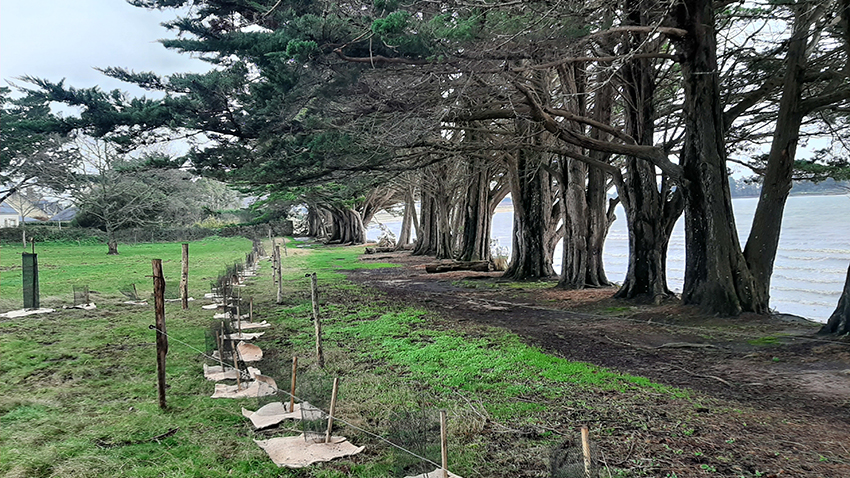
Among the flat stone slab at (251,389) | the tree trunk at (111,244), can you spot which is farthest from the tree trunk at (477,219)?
the flat stone slab at (251,389)

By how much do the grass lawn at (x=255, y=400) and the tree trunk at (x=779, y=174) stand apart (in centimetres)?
423

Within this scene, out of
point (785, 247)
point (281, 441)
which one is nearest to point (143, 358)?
point (281, 441)

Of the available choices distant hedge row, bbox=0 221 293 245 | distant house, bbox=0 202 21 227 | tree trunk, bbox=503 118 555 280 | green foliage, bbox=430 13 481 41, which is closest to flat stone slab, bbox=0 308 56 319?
green foliage, bbox=430 13 481 41

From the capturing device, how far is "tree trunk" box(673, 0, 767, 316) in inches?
306

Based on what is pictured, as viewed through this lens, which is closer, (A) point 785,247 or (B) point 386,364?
(B) point 386,364

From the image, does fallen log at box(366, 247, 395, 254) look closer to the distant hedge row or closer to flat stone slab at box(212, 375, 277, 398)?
the distant hedge row

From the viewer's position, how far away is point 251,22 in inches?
332

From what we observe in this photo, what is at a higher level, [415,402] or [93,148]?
[93,148]

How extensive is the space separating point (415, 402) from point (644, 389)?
7.28 feet

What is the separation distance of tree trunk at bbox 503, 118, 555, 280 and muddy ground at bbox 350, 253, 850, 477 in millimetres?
4010

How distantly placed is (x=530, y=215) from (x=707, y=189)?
626cm

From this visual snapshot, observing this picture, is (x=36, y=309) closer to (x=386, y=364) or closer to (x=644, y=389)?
(x=386, y=364)

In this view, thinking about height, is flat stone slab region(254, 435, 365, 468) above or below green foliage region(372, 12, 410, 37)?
below

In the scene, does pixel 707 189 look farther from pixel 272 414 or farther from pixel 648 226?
pixel 272 414
